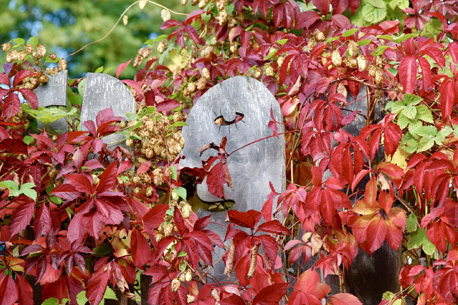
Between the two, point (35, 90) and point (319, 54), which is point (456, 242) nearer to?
point (319, 54)

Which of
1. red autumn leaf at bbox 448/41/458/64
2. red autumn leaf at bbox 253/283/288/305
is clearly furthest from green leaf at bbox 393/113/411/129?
red autumn leaf at bbox 253/283/288/305

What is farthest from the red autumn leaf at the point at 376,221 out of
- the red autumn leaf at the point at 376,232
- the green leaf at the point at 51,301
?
the green leaf at the point at 51,301

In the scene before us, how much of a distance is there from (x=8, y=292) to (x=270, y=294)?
82 cm

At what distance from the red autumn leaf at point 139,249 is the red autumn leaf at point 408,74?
0.95m

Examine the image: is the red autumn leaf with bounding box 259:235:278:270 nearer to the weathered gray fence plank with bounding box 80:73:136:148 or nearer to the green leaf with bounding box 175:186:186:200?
the green leaf with bounding box 175:186:186:200

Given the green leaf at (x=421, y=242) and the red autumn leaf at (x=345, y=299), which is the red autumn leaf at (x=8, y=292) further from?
the green leaf at (x=421, y=242)

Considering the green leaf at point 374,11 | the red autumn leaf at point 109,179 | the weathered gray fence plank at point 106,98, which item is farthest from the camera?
the green leaf at point 374,11

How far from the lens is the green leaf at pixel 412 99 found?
1.76m

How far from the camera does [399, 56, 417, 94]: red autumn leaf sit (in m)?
1.70

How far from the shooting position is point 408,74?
67.0 inches

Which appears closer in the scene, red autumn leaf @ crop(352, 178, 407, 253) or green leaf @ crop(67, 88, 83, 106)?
red autumn leaf @ crop(352, 178, 407, 253)

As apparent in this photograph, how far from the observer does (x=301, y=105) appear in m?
1.98

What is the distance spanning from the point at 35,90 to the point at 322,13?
1.37 m

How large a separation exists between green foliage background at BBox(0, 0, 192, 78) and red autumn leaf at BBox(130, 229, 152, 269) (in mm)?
6992
